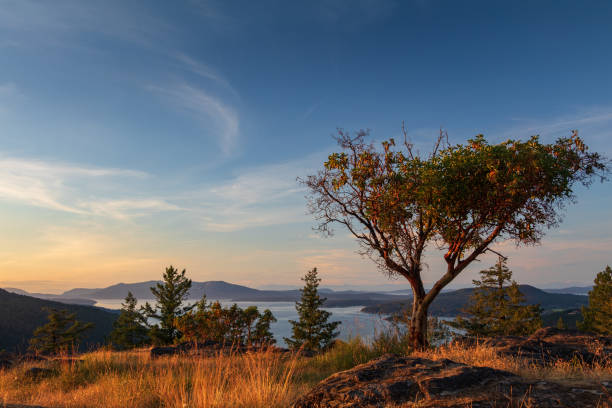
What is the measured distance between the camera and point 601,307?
4656cm

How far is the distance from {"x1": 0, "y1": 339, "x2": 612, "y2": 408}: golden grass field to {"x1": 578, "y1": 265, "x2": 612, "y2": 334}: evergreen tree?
48161mm

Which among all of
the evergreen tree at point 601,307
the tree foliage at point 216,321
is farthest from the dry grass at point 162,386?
the evergreen tree at point 601,307

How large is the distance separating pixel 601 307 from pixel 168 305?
184 feet

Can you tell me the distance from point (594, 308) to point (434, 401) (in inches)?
2238

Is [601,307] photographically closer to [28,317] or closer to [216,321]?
[216,321]

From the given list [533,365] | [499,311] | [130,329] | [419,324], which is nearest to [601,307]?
[499,311]

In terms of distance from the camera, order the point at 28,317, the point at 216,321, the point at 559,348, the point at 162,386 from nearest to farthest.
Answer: the point at 162,386
the point at 559,348
the point at 216,321
the point at 28,317

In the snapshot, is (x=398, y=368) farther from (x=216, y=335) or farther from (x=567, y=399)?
(x=216, y=335)

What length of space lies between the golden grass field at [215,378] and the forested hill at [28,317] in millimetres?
107464

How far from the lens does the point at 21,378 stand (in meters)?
10.8

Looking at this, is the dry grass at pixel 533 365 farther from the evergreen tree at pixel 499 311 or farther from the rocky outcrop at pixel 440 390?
the evergreen tree at pixel 499 311

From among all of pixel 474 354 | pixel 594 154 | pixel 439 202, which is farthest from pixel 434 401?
pixel 594 154

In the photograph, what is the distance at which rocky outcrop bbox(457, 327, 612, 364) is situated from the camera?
8.02m

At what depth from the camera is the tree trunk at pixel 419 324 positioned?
14.5m
